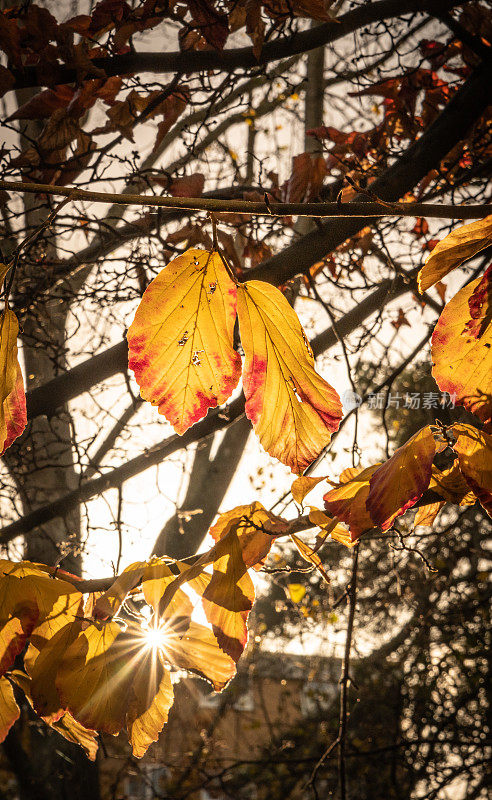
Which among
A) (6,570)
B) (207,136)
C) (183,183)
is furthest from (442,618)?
(6,570)

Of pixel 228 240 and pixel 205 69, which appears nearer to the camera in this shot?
pixel 205 69

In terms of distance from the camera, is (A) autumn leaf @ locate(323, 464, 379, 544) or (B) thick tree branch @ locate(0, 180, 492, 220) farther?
(A) autumn leaf @ locate(323, 464, 379, 544)

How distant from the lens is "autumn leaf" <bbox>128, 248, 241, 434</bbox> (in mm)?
510

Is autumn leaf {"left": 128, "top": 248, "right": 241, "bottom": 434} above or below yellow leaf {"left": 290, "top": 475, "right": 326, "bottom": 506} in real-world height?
above

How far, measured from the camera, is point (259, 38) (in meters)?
1.06

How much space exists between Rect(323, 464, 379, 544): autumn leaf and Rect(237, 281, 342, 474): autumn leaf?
83 millimetres

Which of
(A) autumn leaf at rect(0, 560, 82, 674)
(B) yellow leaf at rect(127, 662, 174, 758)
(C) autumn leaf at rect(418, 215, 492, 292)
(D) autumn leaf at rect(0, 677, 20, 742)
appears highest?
(C) autumn leaf at rect(418, 215, 492, 292)

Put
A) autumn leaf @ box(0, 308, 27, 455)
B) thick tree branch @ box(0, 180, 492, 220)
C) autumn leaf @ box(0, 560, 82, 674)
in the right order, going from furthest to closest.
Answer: autumn leaf @ box(0, 560, 82, 674)
autumn leaf @ box(0, 308, 27, 455)
thick tree branch @ box(0, 180, 492, 220)

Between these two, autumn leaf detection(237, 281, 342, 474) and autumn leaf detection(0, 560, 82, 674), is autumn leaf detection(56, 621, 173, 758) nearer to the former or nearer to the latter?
autumn leaf detection(0, 560, 82, 674)

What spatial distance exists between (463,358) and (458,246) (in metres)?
0.12

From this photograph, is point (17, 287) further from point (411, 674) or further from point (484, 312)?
point (411, 674)

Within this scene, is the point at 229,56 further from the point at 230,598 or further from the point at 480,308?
the point at 230,598

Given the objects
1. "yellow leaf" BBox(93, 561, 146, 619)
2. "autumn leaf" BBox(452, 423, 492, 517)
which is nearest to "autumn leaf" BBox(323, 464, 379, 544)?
"autumn leaf" BBox(452, 423, 492, 517)

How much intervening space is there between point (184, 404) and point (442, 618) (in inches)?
171
